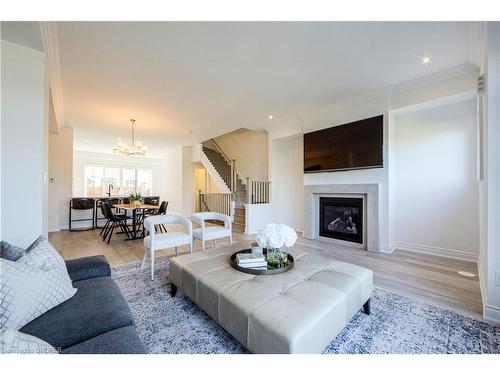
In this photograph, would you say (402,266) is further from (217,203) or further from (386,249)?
(217,203)

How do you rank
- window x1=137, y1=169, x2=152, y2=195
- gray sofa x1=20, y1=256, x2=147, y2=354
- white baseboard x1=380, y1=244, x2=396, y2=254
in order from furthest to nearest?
window x1=137, y1=169, x2=152, y2=195 < white baseboard x1=380, y1=244, x2=396, y2=254 < gray sofa x1=20, y1=256, x2=147, y2=354

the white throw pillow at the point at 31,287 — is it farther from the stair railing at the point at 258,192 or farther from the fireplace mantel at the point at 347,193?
the stair railing at the point at 258,192

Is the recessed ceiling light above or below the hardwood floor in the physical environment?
above

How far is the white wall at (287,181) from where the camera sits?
5.67 m

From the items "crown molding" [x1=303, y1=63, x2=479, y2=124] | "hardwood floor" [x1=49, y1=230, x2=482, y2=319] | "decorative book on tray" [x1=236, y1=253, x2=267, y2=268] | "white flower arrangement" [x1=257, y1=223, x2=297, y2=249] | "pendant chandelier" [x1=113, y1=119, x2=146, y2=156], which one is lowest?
"hardwood floor" [x1=49, y1=230, x2=482, y2=319]

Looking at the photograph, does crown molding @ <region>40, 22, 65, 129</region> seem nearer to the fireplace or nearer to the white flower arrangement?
the white flower arrangement

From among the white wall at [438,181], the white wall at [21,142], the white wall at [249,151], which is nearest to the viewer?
the white wall at [21,142]

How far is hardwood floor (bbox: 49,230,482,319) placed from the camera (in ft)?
7.33

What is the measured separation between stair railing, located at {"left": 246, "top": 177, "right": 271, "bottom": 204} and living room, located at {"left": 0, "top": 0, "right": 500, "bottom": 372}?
0.15 ft

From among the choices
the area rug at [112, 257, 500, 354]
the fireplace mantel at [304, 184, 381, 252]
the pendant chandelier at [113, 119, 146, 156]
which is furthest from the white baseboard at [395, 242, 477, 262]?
the pendant chandelier at [113, 119, 146, 156]

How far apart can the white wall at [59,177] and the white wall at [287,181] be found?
5.59 metres

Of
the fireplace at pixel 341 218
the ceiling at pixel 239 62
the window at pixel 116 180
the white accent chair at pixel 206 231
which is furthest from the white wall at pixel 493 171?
the window at pixel 116 180

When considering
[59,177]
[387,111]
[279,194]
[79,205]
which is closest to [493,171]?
[387,111]
